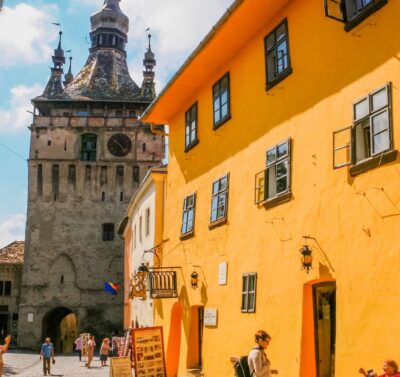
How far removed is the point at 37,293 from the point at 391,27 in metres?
47.0

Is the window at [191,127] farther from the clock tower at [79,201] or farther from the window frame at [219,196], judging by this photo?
the clock tower at [79,201]

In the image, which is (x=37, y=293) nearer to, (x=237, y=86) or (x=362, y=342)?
(x=237, y=86)

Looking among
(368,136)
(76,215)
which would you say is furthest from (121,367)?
(76,215)

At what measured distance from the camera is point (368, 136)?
29.8 ft

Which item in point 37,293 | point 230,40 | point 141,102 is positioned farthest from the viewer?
point 141,102

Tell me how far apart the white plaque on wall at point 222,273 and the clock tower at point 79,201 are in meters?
38.1

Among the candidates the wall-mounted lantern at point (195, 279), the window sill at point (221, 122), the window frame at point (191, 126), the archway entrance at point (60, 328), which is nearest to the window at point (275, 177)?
the window sill at point (221, 122)

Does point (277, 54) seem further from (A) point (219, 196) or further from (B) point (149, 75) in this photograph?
(B) point (149, 75)

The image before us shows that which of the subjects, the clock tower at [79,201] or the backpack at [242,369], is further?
the clock tower at [79,201]

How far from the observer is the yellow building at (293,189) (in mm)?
8680

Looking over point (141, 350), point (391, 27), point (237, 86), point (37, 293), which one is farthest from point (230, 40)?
point (37, 293)

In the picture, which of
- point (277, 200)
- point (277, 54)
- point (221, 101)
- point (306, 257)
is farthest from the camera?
point (221, 101)

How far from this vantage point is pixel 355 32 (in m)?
9.55

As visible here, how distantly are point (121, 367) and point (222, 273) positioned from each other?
13.1ft
